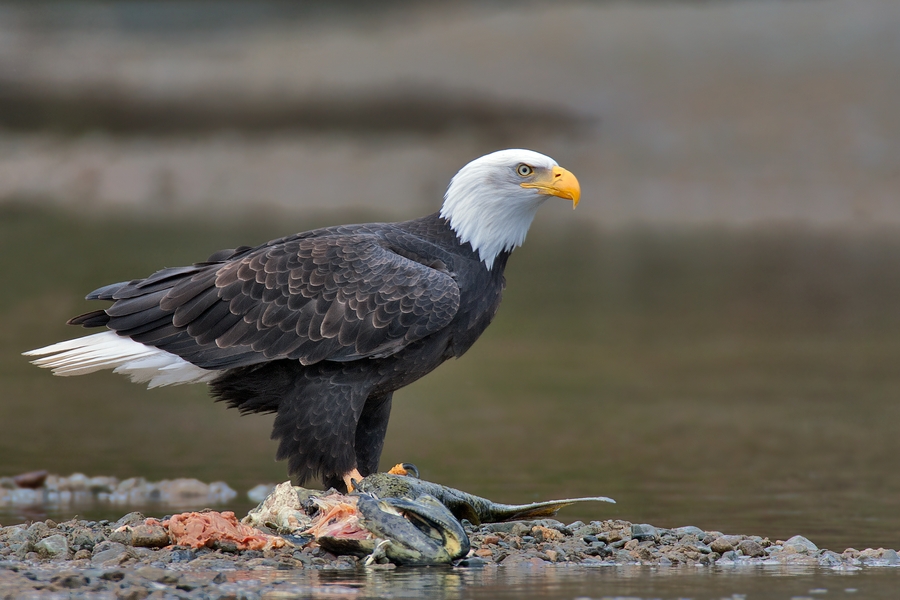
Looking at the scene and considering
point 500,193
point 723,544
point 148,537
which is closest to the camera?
point 148,537

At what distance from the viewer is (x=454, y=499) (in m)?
8.81

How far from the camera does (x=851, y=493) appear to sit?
12.2 m

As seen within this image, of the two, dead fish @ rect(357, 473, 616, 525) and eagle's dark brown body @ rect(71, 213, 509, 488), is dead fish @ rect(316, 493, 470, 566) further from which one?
eagle's dark brown body @ rect(71, 213, 509, 488)

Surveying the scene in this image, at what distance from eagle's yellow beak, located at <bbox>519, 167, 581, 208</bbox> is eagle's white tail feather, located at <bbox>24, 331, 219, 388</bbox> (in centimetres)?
260

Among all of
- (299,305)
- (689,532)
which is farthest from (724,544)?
(299,305)

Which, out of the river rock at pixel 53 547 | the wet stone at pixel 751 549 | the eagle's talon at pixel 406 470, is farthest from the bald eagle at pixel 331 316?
the wet stone at pixel 751 549

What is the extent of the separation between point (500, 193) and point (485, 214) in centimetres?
18

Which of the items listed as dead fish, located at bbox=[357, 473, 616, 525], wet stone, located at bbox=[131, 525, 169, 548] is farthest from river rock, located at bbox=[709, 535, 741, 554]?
wet stone, located at bbox=[131, 525, 169, 548]

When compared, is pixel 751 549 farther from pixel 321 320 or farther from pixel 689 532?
pixel 321 320

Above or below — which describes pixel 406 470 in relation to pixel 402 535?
above

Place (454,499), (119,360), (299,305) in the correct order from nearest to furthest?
(454,499) → (299,305) → (119,360)

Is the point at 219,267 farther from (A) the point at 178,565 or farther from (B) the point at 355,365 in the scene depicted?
(A) the point at 178,565

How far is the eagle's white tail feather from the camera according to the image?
9328mm

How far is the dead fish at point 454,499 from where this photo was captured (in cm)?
860
